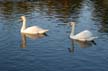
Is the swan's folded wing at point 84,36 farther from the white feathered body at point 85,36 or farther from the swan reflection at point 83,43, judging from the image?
the swan reflection at point 83,43

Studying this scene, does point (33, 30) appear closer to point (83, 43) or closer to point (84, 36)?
point (84, 36)

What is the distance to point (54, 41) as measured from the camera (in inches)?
926

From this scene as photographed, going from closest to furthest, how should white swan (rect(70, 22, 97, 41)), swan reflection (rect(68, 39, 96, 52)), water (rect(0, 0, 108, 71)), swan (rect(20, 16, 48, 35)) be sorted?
water (rect(0, 0, 108, 71)), swan reflection (rect(68, 39, 96, 52)), white swan (rect(70, 22, 97, 41)), swan (rect(20, 16, 48, 35))

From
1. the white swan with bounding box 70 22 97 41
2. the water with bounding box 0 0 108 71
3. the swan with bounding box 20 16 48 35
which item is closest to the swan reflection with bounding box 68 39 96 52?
the water with bounding box 0 0 108 71

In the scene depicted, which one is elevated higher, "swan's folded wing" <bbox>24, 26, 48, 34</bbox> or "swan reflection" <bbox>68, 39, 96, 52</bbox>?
"swan's folded wing" <bbox>24, 26, 48, 34</bbox>

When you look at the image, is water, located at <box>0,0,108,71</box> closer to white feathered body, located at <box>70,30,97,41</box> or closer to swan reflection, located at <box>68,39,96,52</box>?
swan reflection, located at <box>68,39,96,52</box>

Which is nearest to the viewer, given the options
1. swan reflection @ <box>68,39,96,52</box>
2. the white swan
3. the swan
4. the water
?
the water

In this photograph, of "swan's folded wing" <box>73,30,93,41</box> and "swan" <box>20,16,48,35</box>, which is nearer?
"swan's folded wing" <box>73,30,93,41</box>

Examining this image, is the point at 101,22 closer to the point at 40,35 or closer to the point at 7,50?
the point at 40,35

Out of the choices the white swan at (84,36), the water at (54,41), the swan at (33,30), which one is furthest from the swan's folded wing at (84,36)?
the swan at (33,30)

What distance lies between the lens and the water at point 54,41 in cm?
1908

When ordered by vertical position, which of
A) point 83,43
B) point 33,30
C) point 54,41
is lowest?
point 83,43

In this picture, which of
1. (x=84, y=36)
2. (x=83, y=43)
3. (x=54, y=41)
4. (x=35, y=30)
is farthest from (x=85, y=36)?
(x=35, y=30)

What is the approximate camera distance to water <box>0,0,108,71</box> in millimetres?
19078
